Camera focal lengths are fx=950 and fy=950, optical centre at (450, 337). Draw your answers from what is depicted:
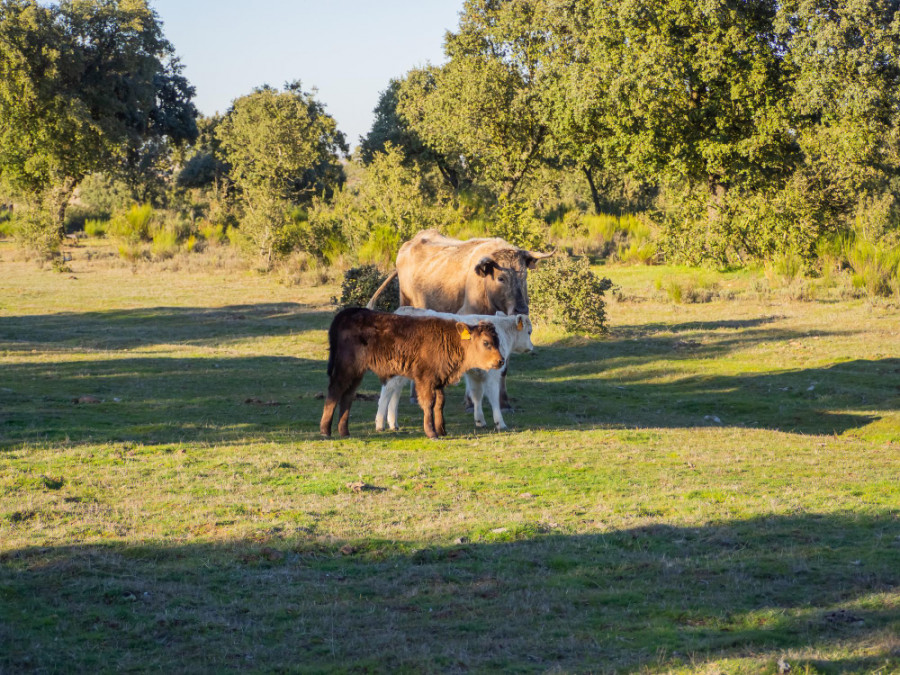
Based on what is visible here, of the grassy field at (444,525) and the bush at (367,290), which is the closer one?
Result: the grassy field at (444,525)

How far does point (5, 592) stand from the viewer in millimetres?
6477

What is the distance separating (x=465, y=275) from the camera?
1573 centimetres

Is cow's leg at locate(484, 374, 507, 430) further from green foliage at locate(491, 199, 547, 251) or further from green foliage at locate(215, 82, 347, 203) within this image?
green foliage at locate(215, 82, 347, 203)

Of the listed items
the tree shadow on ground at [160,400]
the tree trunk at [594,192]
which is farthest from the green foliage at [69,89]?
the tree shadow on ground at [160,400]

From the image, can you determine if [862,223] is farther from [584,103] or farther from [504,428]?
[504,428]

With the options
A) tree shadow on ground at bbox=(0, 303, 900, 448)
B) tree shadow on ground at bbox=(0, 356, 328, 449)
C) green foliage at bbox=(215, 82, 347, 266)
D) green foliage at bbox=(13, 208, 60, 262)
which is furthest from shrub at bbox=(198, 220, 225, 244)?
tree shadow on ground at bbox=(0, 356, 328, 449)

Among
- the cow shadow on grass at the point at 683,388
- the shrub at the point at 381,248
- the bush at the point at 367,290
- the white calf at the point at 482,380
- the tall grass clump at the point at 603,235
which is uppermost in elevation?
the tall grass clump at the point at 603,235

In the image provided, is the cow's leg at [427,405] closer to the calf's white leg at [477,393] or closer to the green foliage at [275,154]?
the calf's white leg at [477,393]

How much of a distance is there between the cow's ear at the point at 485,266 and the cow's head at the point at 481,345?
267 centimetres

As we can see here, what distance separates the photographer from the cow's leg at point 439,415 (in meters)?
12.5

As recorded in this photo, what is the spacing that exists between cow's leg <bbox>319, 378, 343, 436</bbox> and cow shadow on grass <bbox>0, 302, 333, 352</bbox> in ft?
30.9

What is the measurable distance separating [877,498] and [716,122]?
25146 mm

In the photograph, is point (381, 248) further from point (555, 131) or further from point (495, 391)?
point (495, 391)

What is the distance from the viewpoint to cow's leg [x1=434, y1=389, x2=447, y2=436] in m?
12.5
